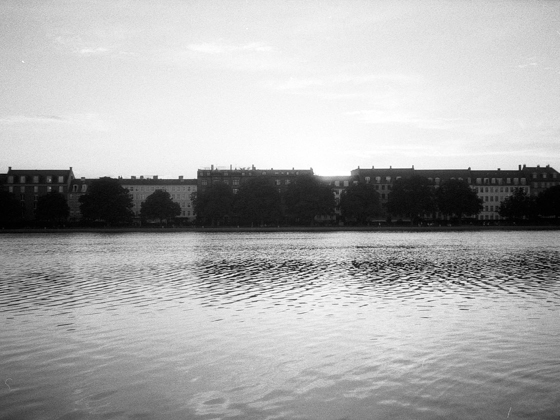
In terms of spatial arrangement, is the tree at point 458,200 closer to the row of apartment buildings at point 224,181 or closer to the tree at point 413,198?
the tree at point 413,198

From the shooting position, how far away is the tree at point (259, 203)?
143875 millimetres

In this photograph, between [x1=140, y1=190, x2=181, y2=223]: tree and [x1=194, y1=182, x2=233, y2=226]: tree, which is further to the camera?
[x1=140, y1=190, x2=181, y2=223]: tree

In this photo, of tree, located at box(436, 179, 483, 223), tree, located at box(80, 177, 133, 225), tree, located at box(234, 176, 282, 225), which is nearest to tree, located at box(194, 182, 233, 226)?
tree, located at box(234, 176, 282, 225)

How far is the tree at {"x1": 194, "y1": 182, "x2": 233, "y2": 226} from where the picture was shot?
14838 cm

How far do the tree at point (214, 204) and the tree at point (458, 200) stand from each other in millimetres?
53430

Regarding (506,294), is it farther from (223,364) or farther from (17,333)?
(17,333)

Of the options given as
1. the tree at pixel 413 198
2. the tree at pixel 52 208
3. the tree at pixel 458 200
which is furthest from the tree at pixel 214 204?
the tree at pixel 458 200

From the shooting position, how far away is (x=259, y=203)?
14362cm

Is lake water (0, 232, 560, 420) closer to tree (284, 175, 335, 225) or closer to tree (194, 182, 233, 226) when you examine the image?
tree (284, 175, 335, 225)

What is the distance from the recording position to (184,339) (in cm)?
1691

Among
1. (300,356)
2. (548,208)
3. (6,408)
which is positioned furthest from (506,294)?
(548,208)

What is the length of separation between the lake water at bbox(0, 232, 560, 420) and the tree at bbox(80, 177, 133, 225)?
11676 cm

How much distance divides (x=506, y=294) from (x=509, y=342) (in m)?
10.2

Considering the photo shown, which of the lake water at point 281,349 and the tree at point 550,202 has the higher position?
the tree at point 550,202
